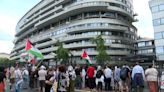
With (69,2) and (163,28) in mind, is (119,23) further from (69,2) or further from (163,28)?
(163,28)

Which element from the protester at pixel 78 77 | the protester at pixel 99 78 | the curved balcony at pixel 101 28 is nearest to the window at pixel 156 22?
the curved balcony at pixel 101 28

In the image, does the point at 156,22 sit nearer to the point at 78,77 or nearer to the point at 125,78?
the point at 78,77

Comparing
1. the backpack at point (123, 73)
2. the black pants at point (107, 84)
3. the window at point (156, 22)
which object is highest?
the window at point (156, 22)

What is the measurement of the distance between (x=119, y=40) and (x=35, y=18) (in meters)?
40.7

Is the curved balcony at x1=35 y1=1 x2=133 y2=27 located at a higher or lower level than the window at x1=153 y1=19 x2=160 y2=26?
higher

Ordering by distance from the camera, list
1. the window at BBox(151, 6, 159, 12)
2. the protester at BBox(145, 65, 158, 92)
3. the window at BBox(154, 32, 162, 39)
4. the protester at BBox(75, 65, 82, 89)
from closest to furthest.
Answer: the protester at BBox(145, 65, 158, 92) → the protester at BBox(75, 65, 82, 89) → the window at BBox(154, 32, 162, 39) → the window at BBox(151, 6, 159, 12)

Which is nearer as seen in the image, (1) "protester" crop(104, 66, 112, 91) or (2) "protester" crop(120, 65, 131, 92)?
(2) "protester" crop(120, 65, 131, 92)

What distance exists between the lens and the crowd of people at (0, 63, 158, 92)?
12402 mm

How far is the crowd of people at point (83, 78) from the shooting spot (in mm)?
12402

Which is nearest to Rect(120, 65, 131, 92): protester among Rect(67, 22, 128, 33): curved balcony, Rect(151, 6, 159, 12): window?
Rect(151, 6, 159, 12): window

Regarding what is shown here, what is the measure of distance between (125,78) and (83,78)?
5498mm

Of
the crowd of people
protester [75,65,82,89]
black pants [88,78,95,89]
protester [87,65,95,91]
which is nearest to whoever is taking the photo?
the crowd of people

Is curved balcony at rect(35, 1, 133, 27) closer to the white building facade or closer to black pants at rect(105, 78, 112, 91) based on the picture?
the white building facade

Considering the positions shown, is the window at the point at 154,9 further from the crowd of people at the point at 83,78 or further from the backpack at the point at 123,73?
the backpack at the point at 123,73
